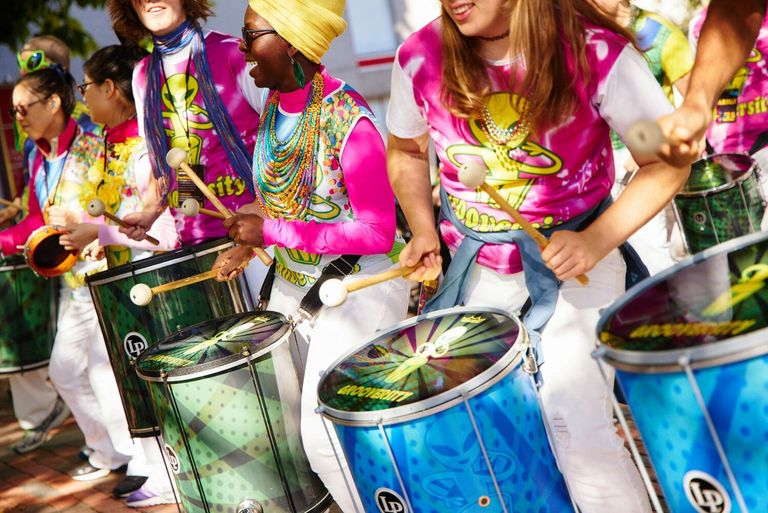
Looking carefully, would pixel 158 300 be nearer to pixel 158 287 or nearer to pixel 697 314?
pixel 158 287

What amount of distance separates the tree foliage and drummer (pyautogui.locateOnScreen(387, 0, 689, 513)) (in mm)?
6980

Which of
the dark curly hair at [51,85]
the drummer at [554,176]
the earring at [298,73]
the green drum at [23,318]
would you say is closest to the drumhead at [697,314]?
the drummer at [554,176]

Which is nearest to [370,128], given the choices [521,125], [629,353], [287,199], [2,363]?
[287,199]

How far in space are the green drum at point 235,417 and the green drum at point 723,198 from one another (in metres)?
1.97

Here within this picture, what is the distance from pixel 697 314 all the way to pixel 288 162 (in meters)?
1.63

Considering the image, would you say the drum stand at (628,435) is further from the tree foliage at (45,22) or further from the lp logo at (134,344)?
the tree foliage at (45,22)

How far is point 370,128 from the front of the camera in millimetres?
3113

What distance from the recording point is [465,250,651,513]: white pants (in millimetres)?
2441

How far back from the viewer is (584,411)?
8.00 ft

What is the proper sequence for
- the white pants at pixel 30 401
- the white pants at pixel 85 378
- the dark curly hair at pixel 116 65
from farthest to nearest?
1. the white pants at pixel 30 401
2. the white pants at pixel 85 378
3. the dark curly hair at pixel 116 65

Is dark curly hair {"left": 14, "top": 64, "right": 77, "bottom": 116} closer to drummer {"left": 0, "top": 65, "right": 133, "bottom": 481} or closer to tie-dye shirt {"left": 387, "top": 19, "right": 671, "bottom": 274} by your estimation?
drummer {"left": 0, "top": 65, "right": 133, "bottom": 481}

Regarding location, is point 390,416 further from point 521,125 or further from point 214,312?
point 214,312

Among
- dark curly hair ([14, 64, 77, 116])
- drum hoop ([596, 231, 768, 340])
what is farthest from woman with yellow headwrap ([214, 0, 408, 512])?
dark curly hair ([14, 64, 77, 116])

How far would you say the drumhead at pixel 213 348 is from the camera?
3125 millimetres
